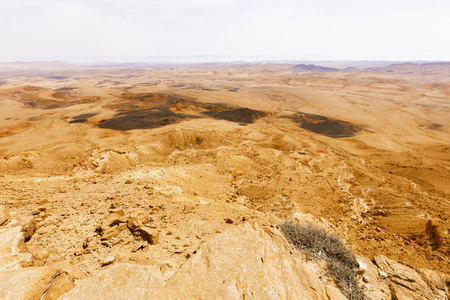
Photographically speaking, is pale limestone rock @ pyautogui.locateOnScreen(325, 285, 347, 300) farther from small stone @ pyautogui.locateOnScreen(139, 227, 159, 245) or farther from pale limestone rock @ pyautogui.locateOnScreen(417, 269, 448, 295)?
small stone @ pyautogui.locateOnScreen(139, 227, 159, 245)

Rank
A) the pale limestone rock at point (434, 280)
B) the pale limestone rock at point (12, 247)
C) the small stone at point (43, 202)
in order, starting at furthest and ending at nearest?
the small stone at point (43, 202) < the pale limestone rock at point (434, 280) < the pale limestone rock at point (12, 247)

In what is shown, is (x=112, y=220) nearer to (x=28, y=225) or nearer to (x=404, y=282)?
(x=28, y=225)

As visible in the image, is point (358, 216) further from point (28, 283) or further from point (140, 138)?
point (140, 138)

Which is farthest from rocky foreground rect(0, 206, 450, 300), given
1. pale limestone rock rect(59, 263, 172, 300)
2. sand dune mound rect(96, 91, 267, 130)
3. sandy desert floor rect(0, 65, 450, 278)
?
sand dune mound rect(96, 91, 267, 130)

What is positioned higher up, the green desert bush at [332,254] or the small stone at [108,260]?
the small stone at [108,260]

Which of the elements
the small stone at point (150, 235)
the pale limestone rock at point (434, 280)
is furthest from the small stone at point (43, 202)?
the pale limestone rock at point (434, 280)

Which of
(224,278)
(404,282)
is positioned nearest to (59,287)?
(224,278)

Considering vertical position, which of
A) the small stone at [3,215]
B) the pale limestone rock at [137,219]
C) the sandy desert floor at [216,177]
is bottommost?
the sandy desert floor at [216,177]

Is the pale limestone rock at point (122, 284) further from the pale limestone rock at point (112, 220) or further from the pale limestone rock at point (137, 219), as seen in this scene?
the pale limestone rock at point (112, 220)
